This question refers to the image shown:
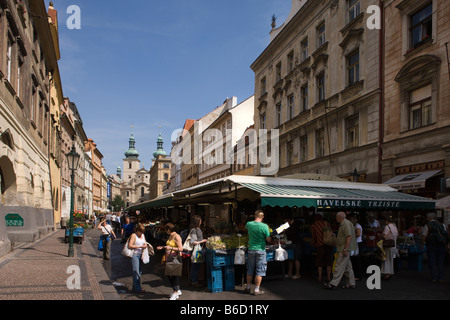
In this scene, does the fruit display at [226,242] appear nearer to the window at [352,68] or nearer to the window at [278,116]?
the window at [352,68]

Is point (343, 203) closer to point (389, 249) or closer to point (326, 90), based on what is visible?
point (389, 249)

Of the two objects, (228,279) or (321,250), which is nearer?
(228,279)

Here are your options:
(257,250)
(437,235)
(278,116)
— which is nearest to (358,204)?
(437,235)

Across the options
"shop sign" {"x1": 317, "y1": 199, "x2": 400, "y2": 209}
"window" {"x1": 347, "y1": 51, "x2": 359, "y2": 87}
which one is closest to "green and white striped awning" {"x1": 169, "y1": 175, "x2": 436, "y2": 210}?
"shop sign" {"x1": 317, "y1": 199, "x2": 400, "y2": 209}

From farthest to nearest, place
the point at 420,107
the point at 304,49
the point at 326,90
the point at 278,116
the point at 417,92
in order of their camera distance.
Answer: the point at 278,116 → the point at 304,49 → the point at 326,90 → the point at 417,92 → the point at 420,107

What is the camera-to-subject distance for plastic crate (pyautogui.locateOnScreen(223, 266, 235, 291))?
870 cm

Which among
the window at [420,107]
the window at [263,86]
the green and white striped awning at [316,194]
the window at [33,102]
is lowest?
the green and white striped awning at [316,194]

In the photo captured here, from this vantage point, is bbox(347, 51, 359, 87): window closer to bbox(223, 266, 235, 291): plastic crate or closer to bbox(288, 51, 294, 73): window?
bbox(288, 51, 294, 73): window

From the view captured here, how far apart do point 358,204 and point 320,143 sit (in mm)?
13070

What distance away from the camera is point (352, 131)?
20141 millimetres

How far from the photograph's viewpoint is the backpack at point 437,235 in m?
9.53

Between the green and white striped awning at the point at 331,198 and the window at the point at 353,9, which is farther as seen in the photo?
the window at the point at 353,9

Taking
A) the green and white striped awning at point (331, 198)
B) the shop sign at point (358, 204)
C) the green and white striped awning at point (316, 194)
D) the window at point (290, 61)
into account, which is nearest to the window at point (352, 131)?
the green and white striped awning at point (316, 194)

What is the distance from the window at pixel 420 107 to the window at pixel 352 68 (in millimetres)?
4144
